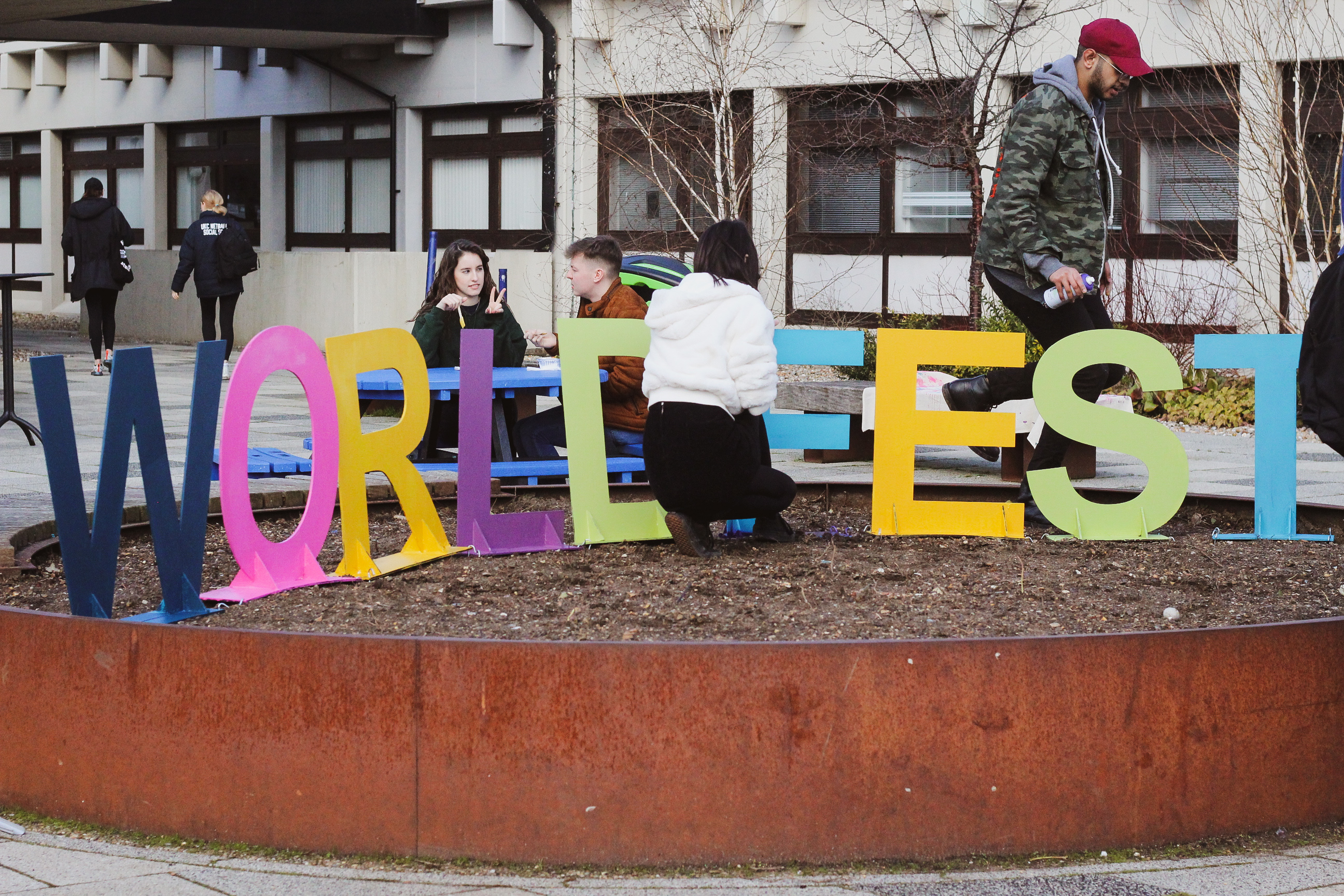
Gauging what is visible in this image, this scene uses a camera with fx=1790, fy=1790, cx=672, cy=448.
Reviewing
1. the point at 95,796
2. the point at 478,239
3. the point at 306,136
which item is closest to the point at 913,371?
the point at 95,796

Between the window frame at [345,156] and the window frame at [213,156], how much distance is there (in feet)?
2.07

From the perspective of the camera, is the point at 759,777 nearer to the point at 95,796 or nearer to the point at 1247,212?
the point at 95,796

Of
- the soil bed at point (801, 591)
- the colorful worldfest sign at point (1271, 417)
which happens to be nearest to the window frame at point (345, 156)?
the soil bed at point (801, 591)

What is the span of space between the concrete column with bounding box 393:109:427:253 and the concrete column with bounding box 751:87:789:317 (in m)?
5.73

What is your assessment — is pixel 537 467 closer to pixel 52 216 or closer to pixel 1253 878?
pixel 1253 878

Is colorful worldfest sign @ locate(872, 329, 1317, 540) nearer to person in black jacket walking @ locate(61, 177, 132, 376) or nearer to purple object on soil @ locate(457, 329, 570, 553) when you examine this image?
purple object on soil @ locate(457, 329, 570, 553)

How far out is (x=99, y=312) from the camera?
18375 mm

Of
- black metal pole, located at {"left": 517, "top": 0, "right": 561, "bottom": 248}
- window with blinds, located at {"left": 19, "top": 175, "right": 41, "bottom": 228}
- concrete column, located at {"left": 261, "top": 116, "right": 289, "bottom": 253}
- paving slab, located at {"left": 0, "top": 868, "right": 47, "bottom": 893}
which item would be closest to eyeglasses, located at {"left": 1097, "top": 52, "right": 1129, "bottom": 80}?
paving slab, located at {"left": 0, "top": 868, "right": 47, "bottom": 893}

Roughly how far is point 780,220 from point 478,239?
16.8ft

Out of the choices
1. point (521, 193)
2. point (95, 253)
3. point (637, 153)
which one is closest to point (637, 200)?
point (637, 153)

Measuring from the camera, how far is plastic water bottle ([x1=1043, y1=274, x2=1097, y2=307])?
6.47 metres

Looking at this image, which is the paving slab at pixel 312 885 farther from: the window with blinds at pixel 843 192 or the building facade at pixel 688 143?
the window with blinds at pixel 843 192

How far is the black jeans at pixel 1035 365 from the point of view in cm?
655

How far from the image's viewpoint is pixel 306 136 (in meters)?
26.3
